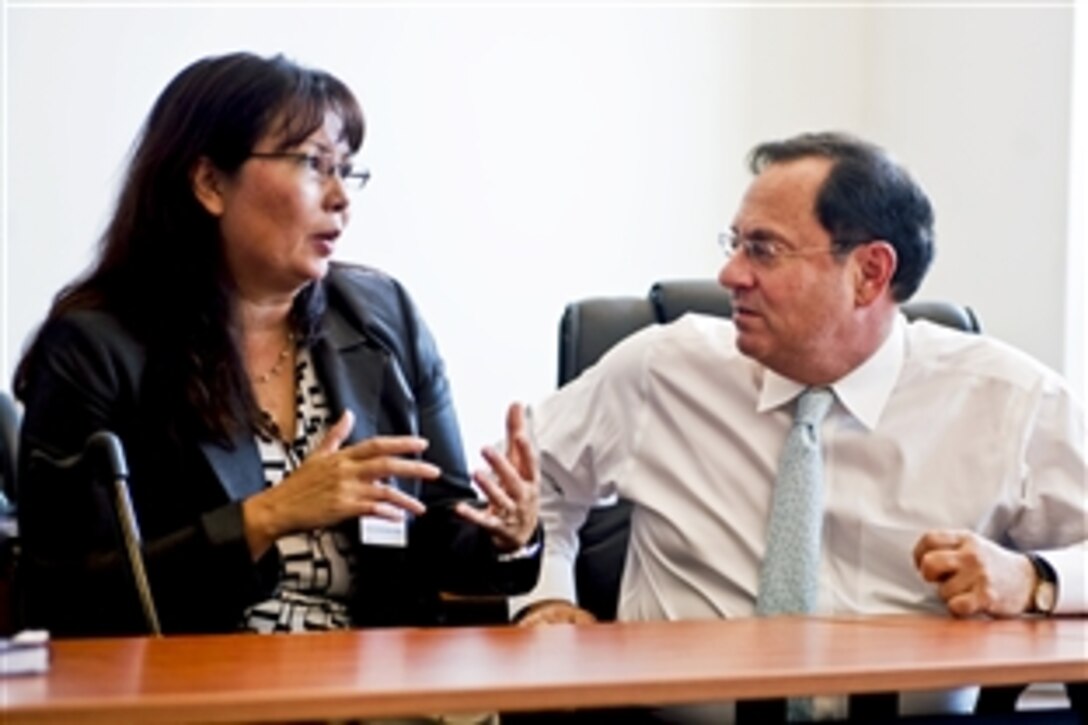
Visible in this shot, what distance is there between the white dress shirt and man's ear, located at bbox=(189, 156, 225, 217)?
1.87 ft

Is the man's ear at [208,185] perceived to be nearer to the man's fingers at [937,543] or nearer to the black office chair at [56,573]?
the black office chair at [56,573]

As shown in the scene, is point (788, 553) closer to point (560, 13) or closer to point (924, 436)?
point (924, 436)

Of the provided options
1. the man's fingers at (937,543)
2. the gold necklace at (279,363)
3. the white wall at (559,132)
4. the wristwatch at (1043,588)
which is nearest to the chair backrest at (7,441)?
the white wall at (559,132)

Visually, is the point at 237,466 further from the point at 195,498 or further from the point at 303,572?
the point at 303,572

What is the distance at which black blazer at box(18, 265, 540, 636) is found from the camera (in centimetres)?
222

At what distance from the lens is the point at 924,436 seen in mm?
2496

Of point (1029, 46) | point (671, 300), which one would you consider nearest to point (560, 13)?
point (1029, 46)

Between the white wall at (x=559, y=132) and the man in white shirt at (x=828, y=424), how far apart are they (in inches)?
61.3

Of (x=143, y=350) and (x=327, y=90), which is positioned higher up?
(x=327, y=90)

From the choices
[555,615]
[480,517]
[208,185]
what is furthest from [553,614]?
[208,185]

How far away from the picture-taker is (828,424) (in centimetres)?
253

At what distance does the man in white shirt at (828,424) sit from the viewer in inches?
96.6

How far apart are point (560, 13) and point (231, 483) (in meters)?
2.32

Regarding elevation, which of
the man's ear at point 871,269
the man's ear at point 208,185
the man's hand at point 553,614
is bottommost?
the man's hand at point 553,614
